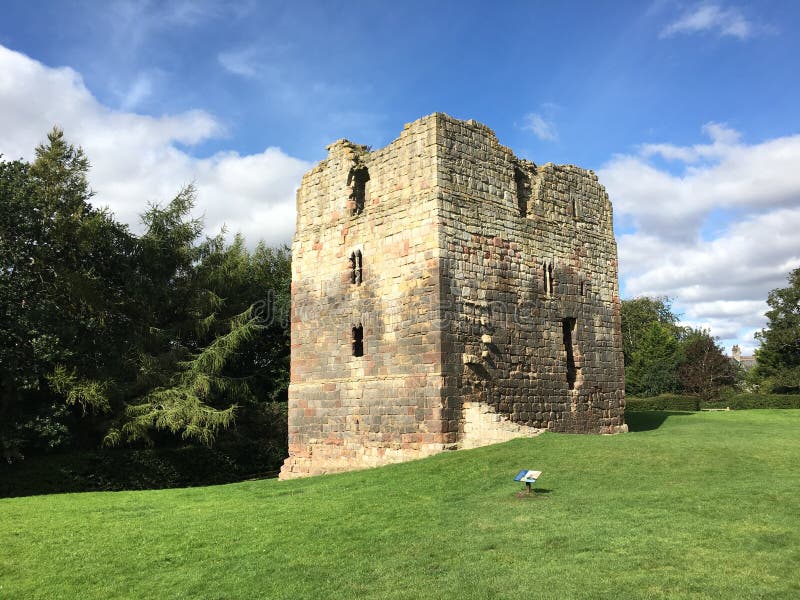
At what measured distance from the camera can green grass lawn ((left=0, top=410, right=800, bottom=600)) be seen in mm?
6133

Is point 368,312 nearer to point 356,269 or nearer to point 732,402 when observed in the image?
point 356,269

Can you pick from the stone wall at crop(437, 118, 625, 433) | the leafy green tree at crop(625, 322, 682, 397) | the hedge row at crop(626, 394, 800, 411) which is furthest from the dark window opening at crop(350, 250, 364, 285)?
the leafy green tree at crop(625, 322, 682, 397)

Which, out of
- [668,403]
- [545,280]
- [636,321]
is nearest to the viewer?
[545,280]

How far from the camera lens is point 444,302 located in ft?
44.4

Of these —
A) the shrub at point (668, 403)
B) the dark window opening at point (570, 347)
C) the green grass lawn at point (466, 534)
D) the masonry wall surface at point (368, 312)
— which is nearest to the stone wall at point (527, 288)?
the dark window opening at point (570, 347)

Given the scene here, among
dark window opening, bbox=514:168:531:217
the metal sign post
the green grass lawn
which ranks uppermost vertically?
dark window opening, bbox=514:168:531:217

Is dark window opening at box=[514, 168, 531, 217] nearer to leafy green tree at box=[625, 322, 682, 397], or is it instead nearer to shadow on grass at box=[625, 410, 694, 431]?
shadow on grass at box=[625, 410, 694, 431]

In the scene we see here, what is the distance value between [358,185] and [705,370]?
35.7 meters

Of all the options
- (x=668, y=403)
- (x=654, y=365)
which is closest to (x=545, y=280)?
(x=668, y=403)

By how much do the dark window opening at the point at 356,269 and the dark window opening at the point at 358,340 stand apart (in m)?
1.08

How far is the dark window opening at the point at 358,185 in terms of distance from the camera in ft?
52.9

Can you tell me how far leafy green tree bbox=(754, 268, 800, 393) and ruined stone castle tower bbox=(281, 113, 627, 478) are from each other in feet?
105

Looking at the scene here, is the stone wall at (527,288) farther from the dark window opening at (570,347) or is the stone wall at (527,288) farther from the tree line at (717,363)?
the tree line at (717,363)

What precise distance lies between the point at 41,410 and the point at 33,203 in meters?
5.76
